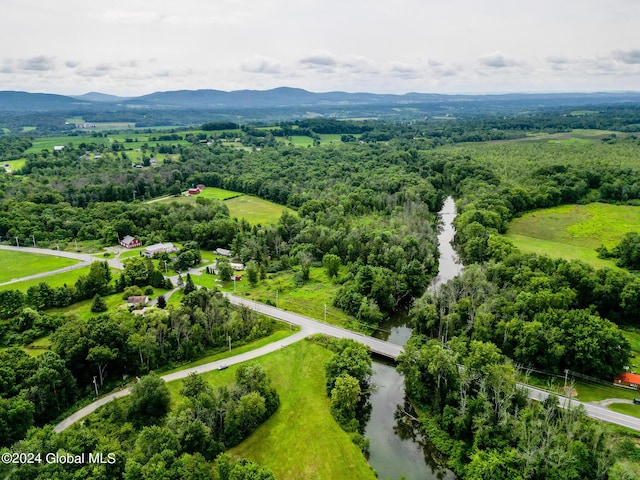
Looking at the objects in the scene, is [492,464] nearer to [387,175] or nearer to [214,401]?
[214,401]

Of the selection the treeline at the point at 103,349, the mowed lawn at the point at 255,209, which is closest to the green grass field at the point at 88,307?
the treeline at the point at 103,349

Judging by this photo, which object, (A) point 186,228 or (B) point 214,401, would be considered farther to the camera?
(A) point 186,228

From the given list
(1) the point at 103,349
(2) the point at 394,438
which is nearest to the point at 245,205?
(1) the point at 103,349

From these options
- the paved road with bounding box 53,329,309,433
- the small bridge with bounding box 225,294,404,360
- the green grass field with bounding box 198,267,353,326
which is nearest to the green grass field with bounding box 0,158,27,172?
the green grass field with bounding box 198,267,353,326

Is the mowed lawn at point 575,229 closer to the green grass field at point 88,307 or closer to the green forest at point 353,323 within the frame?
the green forest at point 353,323

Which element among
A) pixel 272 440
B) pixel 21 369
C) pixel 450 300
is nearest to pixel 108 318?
pixel 21 369
